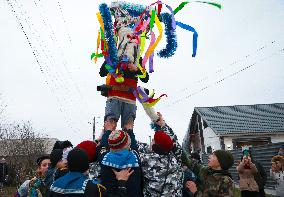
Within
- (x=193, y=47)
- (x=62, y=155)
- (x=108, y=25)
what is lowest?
(x=62, y=155)

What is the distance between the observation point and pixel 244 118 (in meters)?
21.7

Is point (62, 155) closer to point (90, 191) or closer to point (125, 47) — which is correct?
point (90, 191)

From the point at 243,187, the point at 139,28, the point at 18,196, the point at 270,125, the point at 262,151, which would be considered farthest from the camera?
the point at 270,125

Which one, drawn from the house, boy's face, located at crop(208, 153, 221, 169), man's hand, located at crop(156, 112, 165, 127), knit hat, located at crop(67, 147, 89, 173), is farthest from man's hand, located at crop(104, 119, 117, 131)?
the house

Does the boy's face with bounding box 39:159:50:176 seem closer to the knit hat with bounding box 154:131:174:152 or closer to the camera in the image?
the camera

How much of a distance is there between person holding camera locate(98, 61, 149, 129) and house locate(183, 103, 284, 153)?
12.4m

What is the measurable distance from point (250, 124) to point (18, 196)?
18.5 m

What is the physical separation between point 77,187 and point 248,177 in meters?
4.15

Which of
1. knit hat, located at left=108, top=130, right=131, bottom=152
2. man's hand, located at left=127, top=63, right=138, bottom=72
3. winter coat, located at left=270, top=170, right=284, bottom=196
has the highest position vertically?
man's hand, located at left=127, top=63, right=138, bottom=72

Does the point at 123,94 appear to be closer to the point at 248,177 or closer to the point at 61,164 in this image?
the point at 61,164

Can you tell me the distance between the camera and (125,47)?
4633mm

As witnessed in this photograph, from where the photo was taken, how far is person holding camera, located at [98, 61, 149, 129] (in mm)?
4500

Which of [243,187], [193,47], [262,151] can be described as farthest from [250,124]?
[193,47]

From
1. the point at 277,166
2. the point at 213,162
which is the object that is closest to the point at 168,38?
the point at 213,162
